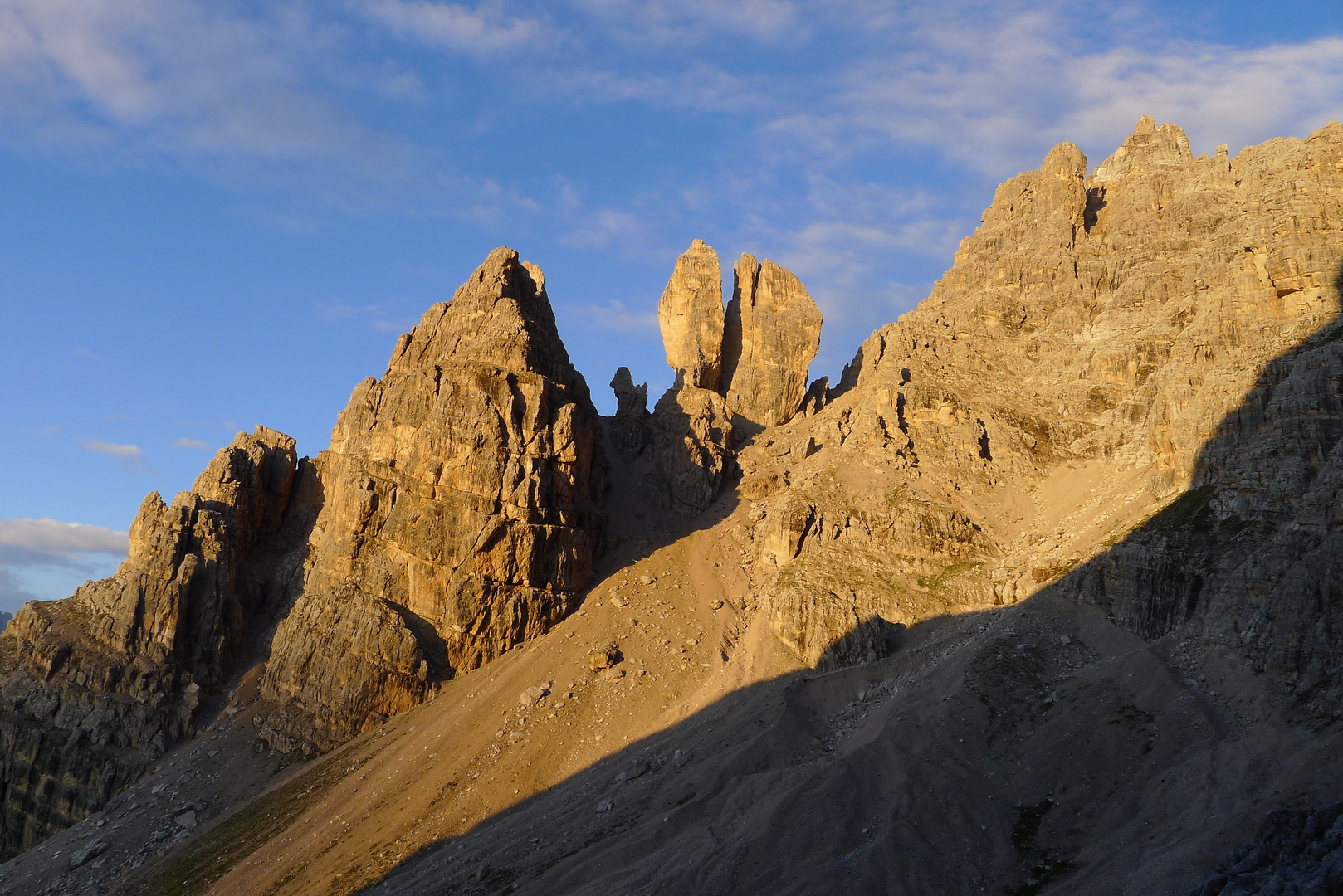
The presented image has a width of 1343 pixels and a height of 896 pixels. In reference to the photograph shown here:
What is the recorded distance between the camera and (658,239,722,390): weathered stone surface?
126 m

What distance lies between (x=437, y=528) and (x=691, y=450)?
110 feet

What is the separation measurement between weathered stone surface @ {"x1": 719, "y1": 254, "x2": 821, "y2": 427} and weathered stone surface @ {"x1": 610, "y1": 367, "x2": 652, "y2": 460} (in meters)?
11.9

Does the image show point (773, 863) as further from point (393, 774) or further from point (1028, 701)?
point (393, 774)

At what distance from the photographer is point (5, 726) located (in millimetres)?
86750

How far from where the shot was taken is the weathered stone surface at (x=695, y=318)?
126 meters

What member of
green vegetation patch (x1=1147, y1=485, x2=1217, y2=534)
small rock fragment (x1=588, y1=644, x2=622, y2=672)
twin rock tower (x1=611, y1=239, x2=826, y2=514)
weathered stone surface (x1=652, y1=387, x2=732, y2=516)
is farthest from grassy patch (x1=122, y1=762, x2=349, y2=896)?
green vegetation patch (x1=1147, y1=485, x2=1217, y2=534)

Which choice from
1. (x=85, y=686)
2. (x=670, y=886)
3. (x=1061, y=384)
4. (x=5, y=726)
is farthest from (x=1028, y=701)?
(x=5, y=726)

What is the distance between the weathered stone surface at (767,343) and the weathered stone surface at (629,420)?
11.9m

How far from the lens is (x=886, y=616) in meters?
86.9

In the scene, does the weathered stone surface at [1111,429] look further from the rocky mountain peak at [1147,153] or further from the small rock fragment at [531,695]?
the small rock fragment at [531,695]

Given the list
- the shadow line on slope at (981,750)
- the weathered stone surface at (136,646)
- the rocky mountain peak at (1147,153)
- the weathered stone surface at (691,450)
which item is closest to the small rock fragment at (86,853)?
the weathered stone surface at (136,646)

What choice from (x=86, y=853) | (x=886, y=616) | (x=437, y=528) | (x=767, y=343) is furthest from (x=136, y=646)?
(x=767, y=343)

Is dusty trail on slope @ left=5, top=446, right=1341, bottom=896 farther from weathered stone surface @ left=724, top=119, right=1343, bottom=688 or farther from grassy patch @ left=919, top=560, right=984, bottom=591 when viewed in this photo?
grassy patch @ left=919, top=560, right=984, bottom=591

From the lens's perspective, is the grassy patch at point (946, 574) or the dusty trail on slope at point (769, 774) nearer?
the dusty trail on slope at point (769, 774)
